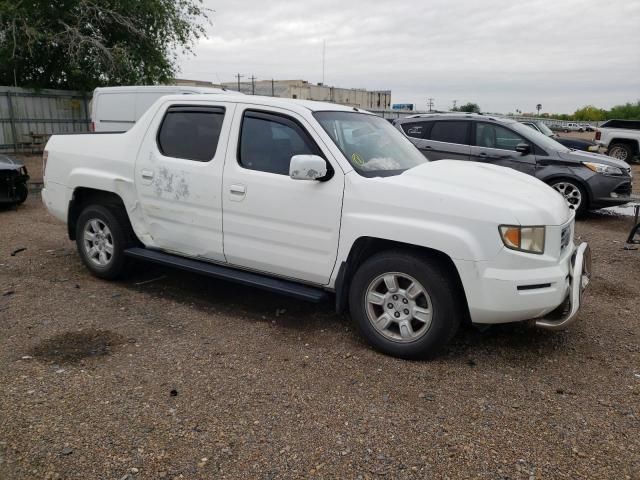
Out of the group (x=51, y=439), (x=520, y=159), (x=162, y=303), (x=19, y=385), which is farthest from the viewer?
(x=520, y=159)

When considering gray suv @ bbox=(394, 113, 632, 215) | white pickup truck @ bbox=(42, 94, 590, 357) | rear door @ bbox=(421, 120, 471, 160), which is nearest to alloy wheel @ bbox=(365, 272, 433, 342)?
white pickup truck @ bbox=(42, 94, 590, 357)

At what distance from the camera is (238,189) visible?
4.30m

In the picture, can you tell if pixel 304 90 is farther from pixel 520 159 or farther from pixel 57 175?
pixel 57 175

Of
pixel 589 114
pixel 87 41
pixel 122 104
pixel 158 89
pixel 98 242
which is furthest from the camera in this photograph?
pixel 589 114

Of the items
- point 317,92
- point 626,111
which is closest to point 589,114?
point 626,111

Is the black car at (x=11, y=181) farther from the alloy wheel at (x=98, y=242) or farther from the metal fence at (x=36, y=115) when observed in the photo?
the metal fence at (x=36, y=115)

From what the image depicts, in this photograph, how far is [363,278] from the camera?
3.87 meters

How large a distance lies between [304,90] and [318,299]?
1950 inches

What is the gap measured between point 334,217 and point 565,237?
1.68 meters

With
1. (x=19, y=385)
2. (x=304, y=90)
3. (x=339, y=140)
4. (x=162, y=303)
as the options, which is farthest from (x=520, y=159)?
(x=304, y=90)

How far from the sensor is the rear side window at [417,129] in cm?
1014

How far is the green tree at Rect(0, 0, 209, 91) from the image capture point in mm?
17609

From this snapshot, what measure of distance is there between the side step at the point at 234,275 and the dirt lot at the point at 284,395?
40 cm

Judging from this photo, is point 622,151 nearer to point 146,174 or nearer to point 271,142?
point 271,142
